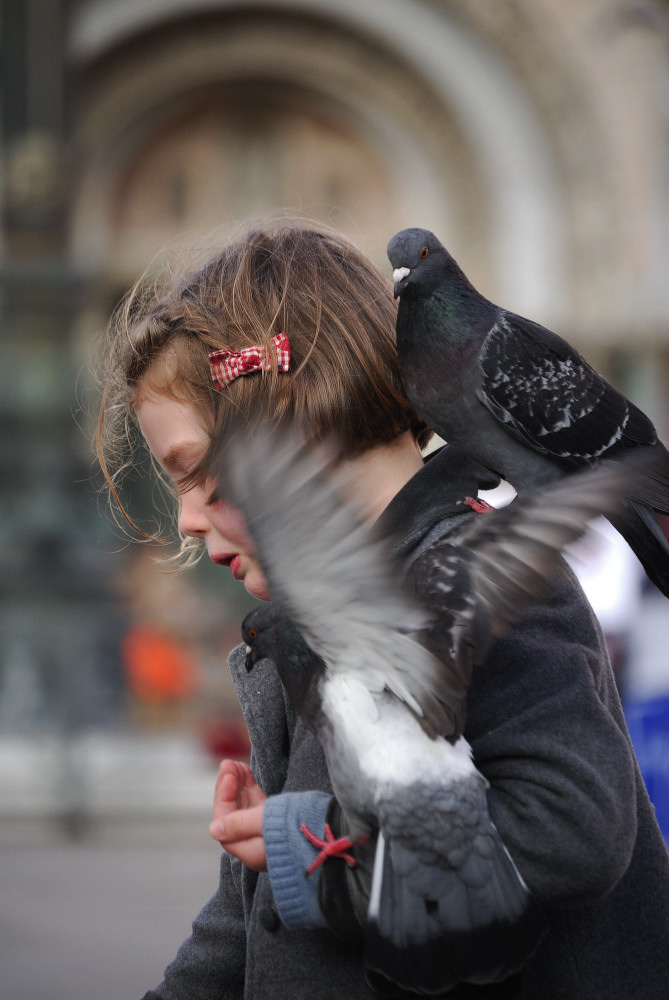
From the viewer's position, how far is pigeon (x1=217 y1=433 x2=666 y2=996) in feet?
3.93

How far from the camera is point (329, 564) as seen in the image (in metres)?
1.26

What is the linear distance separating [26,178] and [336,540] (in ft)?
26.9

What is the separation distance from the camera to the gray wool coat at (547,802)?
1250 mm

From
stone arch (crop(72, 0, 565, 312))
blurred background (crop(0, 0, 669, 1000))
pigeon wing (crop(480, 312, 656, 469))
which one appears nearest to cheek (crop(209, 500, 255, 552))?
pigeon wing (crop(480, 312, 656, 469))

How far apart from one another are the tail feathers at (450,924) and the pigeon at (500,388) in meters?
0.56

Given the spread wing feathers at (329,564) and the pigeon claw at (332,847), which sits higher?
the spread wing feathers at (329,564)

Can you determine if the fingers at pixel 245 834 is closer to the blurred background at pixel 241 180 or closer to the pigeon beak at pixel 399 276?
the pigeon beak at pixel 399 276

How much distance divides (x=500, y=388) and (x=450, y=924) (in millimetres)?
802

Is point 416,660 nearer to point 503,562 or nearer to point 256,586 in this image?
point 503,562

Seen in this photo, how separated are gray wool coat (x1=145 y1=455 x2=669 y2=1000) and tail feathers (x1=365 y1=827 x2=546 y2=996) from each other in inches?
1.9

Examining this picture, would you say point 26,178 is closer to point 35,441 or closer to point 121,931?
point 35,441

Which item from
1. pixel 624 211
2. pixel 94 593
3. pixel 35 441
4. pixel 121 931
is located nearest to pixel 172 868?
pixel 121 931

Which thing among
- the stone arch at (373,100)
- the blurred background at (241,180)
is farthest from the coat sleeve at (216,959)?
the stone arch at (373,100)

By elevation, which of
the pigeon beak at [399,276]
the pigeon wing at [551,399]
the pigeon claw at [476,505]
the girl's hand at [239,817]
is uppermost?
the pigeon beak at [399,276]
